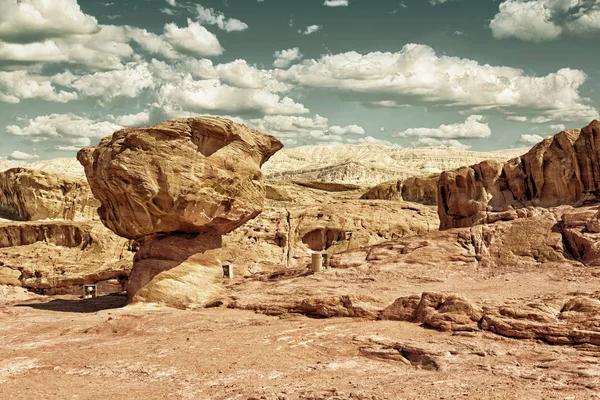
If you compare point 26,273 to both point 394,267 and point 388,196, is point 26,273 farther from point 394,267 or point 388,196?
point 388,196

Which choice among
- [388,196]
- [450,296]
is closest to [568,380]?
[450,296]

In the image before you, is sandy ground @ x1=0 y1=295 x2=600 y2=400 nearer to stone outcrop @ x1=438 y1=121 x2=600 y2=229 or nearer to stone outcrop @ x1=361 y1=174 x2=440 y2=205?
stone outcrop @ x1=438 y1=121 x2=600 y2=229

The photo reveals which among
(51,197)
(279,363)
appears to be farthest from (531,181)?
(51,197)

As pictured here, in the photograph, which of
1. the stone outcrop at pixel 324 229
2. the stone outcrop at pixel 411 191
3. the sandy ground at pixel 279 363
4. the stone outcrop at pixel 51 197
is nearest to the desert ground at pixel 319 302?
the sandy ground at pixel 279 363

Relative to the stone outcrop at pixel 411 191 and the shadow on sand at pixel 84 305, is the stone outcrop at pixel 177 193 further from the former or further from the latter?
the stone outcrop at pixel 411 191

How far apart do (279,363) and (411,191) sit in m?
50.3

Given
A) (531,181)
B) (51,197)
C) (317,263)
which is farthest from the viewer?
(51,197)

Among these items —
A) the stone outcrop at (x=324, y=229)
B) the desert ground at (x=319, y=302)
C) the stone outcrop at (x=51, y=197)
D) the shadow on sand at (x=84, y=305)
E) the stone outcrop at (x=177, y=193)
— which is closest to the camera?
the desert ground at (x=319, y=302)

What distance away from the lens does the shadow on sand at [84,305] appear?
22984 millimetres

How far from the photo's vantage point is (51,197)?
53.6m

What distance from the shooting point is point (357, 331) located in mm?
14273

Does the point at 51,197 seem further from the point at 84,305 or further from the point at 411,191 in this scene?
the point at 411,191

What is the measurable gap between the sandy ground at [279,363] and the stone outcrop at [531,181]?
36.0 feet

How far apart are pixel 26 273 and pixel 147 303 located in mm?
22697
